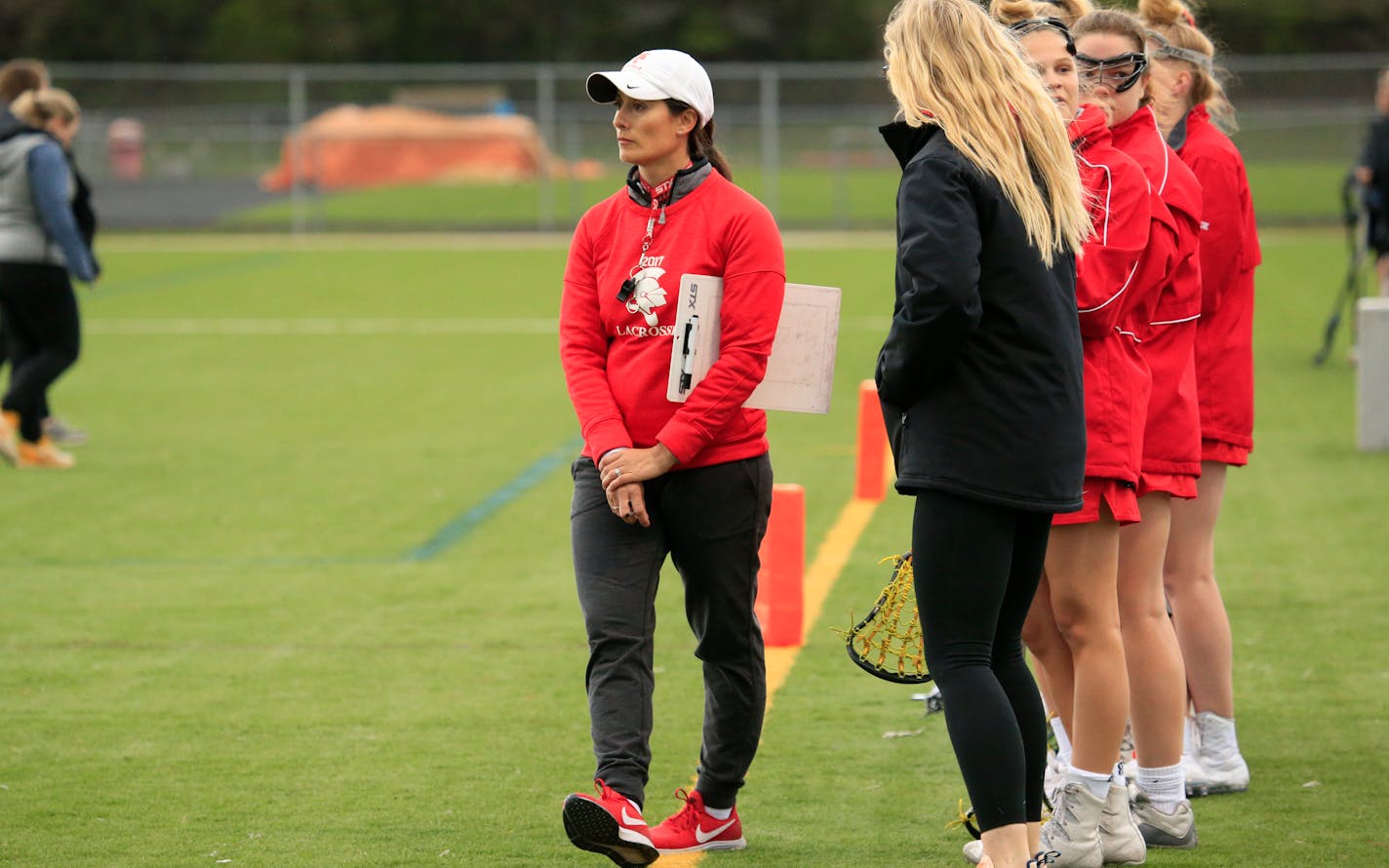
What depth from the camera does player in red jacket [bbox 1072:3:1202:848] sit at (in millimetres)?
4215

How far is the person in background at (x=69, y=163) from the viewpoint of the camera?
35.1 ft

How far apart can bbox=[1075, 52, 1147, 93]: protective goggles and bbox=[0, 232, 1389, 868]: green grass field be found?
6.00ft

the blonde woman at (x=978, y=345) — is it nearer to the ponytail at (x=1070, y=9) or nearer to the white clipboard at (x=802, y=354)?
the white clipboard at (x=802, y=354)

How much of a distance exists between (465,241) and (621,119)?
24.7m

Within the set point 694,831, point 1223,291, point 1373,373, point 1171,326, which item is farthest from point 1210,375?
point 1373,373

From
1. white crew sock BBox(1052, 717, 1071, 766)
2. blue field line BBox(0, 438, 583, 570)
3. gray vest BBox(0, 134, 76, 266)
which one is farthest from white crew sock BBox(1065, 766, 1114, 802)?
gray vest BBox(0, 134, 76, 266)

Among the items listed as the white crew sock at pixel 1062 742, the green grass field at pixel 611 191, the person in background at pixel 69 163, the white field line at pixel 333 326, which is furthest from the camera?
the green grass field at pixel 611 191

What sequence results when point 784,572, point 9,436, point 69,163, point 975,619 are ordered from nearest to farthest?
point 975,619 → point 784,572 → point 9,436 → point 69,163

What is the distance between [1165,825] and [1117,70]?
1.80 m

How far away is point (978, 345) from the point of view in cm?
353

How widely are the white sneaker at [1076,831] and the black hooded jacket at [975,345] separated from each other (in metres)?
0.82

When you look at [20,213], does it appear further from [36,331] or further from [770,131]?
[770,131]

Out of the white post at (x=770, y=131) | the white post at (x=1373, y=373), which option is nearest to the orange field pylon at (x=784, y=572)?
the white post at (x=1373, y=373)

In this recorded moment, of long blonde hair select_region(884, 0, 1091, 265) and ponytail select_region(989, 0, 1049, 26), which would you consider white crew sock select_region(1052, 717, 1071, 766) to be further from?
ponytail select_region(989, 0, 1049, 26)
